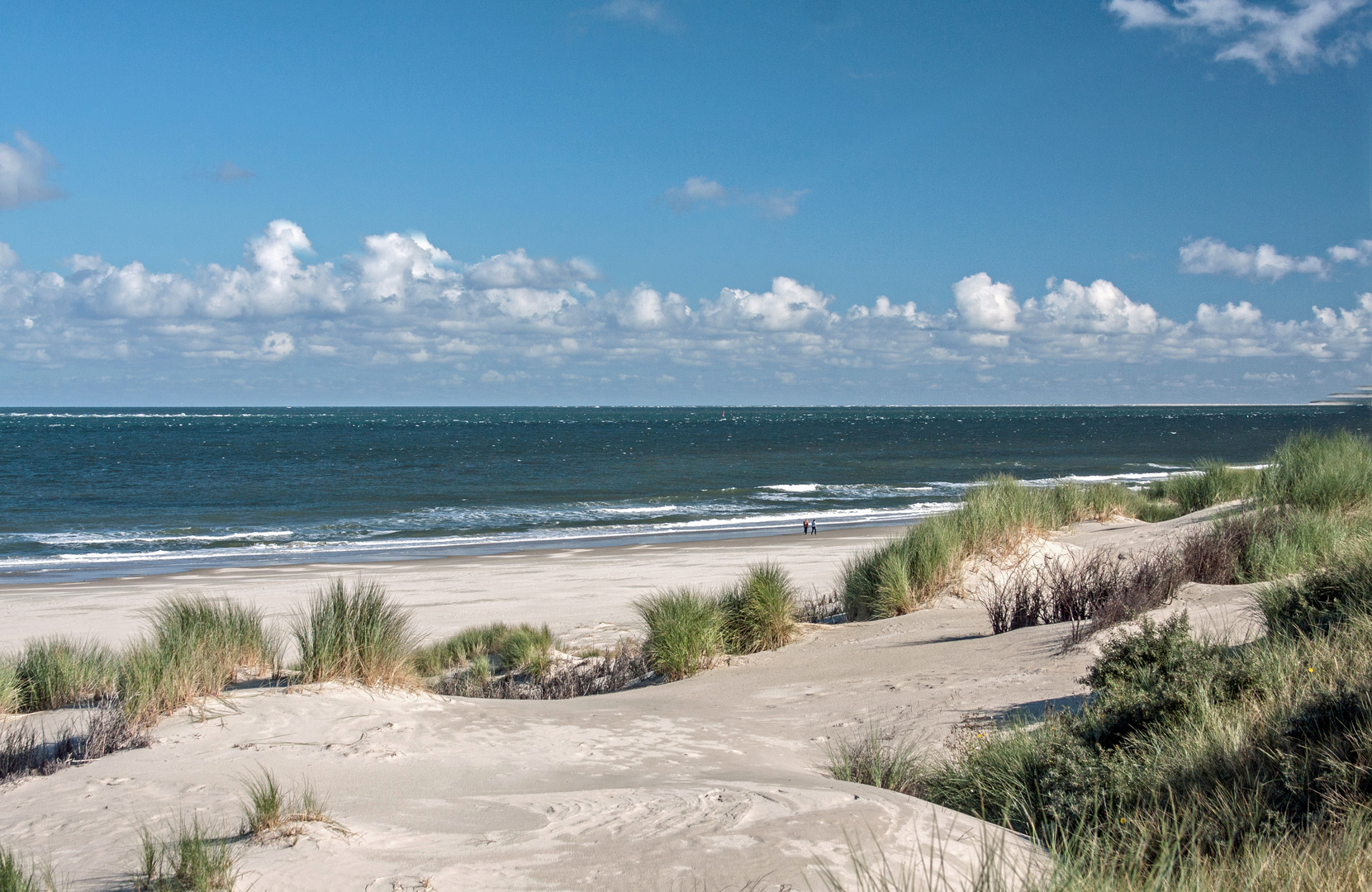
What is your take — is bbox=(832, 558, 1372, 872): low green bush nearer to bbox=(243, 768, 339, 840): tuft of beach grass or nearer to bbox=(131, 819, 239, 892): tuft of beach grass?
bbox=(243, 768, 339, 840): tuft of beach grass

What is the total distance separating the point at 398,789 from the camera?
489 centimetres

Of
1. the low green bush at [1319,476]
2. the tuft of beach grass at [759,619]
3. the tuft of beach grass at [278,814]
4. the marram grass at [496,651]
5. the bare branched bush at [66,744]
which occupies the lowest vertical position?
the marram grass at [496,651]

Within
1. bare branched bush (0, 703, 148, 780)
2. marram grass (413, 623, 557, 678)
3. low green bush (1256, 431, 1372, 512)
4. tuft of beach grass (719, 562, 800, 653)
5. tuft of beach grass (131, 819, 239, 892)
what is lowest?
marram grass (413, 623, 557, 678)

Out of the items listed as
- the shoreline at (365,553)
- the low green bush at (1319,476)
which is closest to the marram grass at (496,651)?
the low green bush at (1319,476)

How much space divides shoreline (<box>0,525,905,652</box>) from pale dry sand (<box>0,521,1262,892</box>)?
4.94 m

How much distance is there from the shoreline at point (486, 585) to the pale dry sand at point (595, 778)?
4.94 m

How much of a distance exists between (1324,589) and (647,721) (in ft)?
16.7

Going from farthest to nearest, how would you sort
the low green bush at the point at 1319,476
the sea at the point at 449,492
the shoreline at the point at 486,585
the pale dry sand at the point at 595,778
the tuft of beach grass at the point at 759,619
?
the sea at the point at 449,492
the shoreline at the point at 486,585
the low green bush at the point at 1319,476
the tuft of beach grass at the point at 759,619
the pale dry sand at the point at 595,778

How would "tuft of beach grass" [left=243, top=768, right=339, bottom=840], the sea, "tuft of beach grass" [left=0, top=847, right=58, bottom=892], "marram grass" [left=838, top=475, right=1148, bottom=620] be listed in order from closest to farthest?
"tuft of beach grass" [left=0, top=847, right=58, bottom=892] → "tuft of beach grass" [left=243, top=768, right=339, bottom=840] → "marram grass" [left=838, top=475, right=1148, bottom=620] → the sea

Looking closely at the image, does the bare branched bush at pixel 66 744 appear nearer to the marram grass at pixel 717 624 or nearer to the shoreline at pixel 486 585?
the marram grass at pixel 717 624

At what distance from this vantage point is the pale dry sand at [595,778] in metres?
3.54

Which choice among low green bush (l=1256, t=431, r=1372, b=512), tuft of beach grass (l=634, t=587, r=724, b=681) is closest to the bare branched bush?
tuft of beach grass (l=634, t=587, r=724, b=681)

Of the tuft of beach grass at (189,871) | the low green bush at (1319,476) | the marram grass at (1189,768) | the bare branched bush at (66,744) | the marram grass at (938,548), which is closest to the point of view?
the marram grass at (1189,768)

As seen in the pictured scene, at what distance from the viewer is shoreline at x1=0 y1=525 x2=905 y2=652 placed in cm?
1449
